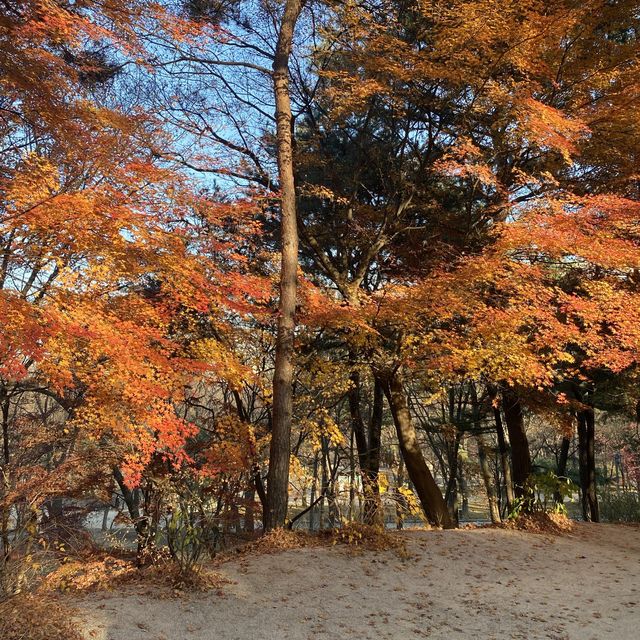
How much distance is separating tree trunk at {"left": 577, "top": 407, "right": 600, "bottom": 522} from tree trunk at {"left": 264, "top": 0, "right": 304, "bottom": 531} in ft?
35.7

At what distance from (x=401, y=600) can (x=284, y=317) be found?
13.6ft

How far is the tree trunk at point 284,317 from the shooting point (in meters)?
7.45

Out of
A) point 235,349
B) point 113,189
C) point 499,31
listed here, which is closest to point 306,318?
point 235,349

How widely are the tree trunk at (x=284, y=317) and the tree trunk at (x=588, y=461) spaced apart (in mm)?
10883

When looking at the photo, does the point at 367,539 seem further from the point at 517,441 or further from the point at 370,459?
the point at 517,441

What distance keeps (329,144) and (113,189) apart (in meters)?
5.85

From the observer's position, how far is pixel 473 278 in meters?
9.41

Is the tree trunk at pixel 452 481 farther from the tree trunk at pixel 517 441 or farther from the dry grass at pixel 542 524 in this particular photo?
the dry grass at pixel 542 524

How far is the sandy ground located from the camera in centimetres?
451

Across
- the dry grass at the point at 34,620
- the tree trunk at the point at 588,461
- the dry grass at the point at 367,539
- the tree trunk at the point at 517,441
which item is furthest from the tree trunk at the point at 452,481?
the dry grass at the point at 34,620

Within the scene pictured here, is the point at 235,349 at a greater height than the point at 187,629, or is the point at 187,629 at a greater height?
the point at 235,349

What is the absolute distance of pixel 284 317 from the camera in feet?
26.0

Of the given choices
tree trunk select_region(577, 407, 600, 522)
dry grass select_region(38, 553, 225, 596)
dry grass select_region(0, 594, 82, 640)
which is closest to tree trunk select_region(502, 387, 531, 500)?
tree trunk select_region(577, 407, 600, 522)

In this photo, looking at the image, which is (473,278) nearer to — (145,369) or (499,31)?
(499,31)
